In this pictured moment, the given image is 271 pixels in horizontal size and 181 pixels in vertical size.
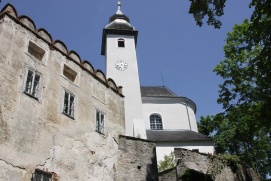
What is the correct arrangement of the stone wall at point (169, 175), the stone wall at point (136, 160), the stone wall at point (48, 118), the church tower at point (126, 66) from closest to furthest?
1. the stone wall at point (48, 118)
2. the stone wall at point (136, 160)
3. the stone wall at point (169, 175)
4. the church tower at point (126, 66)

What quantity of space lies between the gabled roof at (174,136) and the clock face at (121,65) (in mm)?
5824

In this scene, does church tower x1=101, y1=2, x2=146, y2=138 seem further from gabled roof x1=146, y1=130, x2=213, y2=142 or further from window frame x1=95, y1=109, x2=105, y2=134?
window frame x1=95, y1=109, x2=105, y2=134

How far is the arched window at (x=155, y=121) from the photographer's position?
2767cm

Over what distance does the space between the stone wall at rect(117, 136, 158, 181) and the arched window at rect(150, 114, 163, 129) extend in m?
12.0

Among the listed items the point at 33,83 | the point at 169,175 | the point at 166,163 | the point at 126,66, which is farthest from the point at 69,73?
the point at 126,66

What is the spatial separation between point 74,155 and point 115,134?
307 cm

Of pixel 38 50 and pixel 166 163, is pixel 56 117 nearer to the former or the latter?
pixel 38 50

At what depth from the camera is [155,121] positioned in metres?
28.1

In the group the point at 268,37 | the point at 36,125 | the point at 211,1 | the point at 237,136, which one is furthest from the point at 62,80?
the point at 237,136

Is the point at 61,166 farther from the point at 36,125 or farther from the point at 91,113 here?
the point at 91,113

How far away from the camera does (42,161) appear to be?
10.9 m

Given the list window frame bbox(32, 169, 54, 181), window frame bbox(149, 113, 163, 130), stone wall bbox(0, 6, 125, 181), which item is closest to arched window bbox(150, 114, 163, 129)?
window frame bbox(149, 113, 163, 130)

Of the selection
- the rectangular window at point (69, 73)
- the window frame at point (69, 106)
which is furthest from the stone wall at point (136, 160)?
the rectangular window at point (69, 73)

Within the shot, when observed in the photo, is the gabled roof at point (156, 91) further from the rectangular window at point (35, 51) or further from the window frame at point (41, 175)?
the window frame at point (41, 175)
